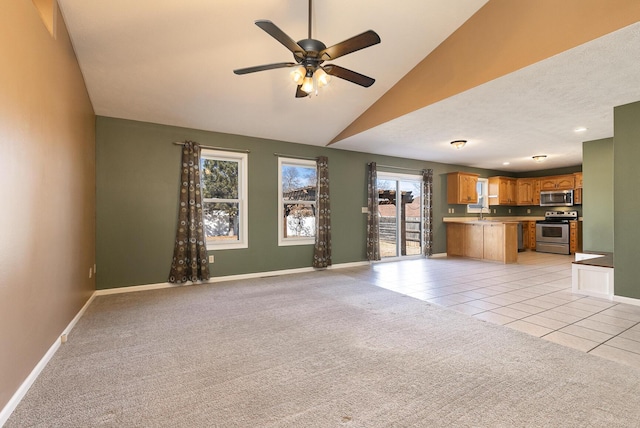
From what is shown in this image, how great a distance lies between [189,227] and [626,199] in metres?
5.84

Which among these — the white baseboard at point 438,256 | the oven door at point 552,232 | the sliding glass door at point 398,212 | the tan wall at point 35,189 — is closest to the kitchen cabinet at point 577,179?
the oven door at point 552,232

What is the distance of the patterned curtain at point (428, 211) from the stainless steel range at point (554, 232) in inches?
139

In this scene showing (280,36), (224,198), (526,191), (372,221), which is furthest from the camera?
(526,191)

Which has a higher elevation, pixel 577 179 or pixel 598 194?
pixel 577 179

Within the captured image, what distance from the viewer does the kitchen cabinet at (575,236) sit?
7727mm

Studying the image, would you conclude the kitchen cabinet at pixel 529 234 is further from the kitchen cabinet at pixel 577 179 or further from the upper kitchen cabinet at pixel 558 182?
the kitchen cabinet at pixel 577 179

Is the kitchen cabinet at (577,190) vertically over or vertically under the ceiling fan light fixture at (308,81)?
under

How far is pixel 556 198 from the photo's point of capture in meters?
8.40

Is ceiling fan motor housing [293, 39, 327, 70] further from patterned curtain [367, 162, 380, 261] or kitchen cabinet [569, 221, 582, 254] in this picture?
kitchen cabinet [569, 221, 582, 254]

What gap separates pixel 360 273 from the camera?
5.50m

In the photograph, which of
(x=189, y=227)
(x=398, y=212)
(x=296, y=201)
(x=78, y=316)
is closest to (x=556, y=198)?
(x=398, y=212)

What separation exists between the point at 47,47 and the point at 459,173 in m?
7.72

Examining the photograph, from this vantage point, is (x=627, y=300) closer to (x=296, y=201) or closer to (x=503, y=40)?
(x=503, y=40)

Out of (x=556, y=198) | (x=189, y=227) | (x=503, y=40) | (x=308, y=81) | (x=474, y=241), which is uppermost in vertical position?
(x=503, y=40)
